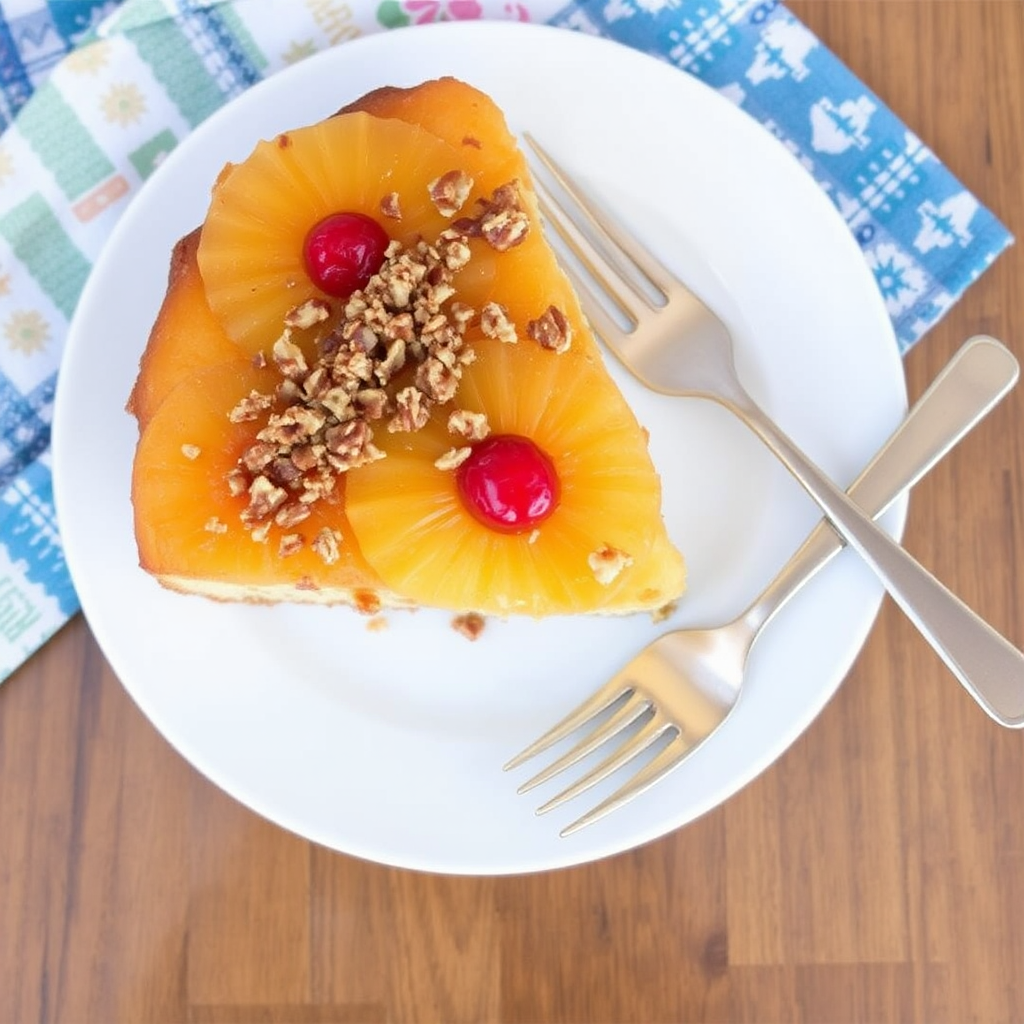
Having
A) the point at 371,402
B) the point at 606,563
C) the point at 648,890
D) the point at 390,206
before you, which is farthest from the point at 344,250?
→ the point at 648,890

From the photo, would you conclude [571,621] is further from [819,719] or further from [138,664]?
[138,664]

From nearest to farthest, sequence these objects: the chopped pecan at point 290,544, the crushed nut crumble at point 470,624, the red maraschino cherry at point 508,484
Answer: the red maraschino cherry at point 508,484 → the chopped pecan at point 290,544 → the crushed nut crumble at point 470,624

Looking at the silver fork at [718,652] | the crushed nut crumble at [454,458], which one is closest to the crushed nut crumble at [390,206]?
the crushed nut crumble at [454,458]

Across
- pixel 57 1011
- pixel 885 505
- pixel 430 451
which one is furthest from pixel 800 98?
pixel 57 1011

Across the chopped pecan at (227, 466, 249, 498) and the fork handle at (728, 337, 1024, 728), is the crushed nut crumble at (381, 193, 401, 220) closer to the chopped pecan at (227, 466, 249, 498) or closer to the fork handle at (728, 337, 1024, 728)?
the chopped pecan at (227, 466, 249, 498)

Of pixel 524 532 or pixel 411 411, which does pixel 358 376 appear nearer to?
pixel 411 411

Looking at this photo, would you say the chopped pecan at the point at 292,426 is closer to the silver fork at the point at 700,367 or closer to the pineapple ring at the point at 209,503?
the pineapple ring at the point at 209,503

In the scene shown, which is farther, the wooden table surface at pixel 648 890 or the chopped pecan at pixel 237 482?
the wooden table surface at pixel 648 890
